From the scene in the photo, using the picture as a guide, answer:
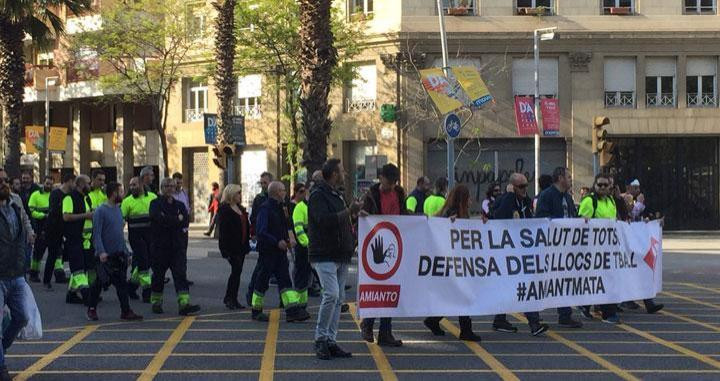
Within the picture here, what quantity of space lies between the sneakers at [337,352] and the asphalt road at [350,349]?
11 cm

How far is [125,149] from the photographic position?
151 ft

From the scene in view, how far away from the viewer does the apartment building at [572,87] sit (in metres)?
35.5

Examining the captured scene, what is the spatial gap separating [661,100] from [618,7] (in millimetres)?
3596

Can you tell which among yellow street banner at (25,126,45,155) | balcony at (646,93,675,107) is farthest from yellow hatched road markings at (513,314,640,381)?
yellow street banner at (25,126,45,155)

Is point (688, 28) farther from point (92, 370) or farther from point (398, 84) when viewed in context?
point (92, 370)

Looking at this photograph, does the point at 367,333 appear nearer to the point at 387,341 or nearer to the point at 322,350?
the point at 387,341

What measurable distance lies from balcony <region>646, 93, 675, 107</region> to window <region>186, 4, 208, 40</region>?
1688 centimetres

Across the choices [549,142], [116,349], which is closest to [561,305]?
[116,349]

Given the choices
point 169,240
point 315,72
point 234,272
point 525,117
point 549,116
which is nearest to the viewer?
point 169,240

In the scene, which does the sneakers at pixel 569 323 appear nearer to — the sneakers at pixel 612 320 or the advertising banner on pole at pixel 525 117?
the sneakers at pixel 612 320

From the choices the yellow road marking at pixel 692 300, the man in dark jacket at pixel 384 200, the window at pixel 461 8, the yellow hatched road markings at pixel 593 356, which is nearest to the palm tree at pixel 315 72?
the yellow road marking at pixel 692 300

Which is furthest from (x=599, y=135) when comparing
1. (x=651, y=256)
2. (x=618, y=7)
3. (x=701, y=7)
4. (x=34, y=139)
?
(x=34, y=139)

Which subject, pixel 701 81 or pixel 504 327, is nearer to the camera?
pixel 504 327

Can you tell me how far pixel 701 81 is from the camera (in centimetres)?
3578
